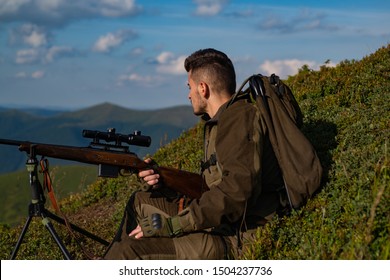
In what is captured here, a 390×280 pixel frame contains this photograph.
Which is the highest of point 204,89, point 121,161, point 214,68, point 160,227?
point 214,68

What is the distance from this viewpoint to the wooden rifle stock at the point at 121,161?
7887 mm

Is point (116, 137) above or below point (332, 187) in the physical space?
above

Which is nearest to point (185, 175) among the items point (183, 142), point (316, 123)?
point (316, 123)

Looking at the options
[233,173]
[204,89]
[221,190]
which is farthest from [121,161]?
[233,173]

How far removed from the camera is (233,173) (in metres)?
6.89

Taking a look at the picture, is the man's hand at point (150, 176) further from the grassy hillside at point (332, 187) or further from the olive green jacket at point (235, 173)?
the grassy hillside at point (332, 187)

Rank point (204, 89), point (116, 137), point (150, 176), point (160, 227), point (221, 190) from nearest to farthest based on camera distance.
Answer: point (221, 190)
point (160, 227)
point (204, 89)
point (150, 176)
point (116, 137)

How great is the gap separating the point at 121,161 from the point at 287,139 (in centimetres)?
248

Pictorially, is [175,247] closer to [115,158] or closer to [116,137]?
[115,158]

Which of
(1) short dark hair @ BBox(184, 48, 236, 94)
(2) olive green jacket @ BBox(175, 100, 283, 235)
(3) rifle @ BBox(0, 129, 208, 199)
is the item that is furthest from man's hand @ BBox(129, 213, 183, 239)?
(1) short dark hair @ BBox(184, 48, 236, 94)

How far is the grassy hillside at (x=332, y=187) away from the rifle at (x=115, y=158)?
42.1 inches

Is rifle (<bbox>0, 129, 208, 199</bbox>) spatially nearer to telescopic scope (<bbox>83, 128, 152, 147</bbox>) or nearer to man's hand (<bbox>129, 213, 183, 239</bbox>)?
telescopic scope (<bbox>83, 128, 152, 147</bbox>)

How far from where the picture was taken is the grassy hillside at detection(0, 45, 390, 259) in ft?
22.7

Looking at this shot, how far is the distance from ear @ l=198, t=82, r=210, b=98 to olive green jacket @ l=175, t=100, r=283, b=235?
0.53 meters
